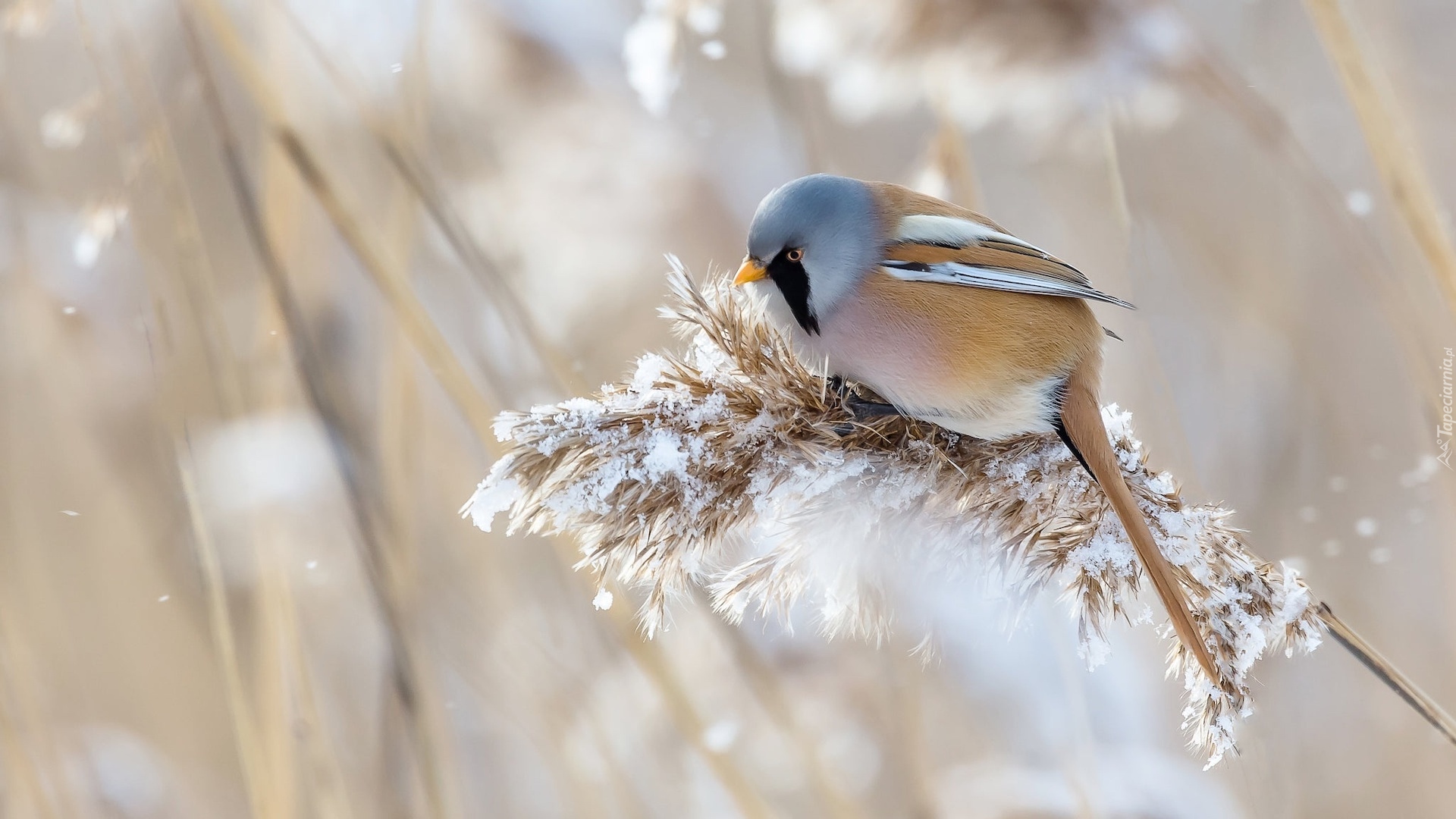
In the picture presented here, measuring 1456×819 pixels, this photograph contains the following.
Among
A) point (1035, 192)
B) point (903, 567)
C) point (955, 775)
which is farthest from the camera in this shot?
point (1035, 192)

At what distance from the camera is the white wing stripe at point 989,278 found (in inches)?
52.3

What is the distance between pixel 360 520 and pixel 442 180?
3.85ft

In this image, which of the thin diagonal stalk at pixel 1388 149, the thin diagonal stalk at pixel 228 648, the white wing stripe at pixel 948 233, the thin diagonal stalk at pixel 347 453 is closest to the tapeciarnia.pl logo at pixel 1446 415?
the thin diagonal stalk at pixel 1388 149

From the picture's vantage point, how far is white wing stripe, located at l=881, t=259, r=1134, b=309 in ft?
4.36

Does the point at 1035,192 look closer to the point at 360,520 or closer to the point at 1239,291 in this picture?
the point at 1239,291

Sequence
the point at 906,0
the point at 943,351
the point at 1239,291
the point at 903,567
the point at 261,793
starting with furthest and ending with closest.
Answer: the point at 1239,291 → the point at 906,0 → the point at 261,793 → the point at 943,351 → the point at 903,567

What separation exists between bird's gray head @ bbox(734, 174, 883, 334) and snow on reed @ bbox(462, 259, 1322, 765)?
0.21 m

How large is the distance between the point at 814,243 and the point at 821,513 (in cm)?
52

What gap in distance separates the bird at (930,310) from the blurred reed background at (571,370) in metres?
0.30

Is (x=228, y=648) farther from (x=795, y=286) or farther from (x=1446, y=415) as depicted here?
(x=1446, y=415)

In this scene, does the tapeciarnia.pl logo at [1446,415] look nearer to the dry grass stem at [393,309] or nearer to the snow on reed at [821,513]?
the snow on reed at [821,513]

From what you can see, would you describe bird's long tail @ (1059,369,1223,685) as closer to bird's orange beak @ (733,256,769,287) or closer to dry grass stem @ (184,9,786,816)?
bird's orange beak @ (733,256,769,287)

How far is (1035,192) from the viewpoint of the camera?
3.31 m

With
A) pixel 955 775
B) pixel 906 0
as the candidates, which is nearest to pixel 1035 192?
pixel 906 0
